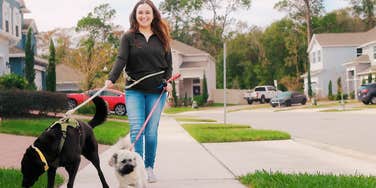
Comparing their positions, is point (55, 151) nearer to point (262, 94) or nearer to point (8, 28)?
point (8, 28)

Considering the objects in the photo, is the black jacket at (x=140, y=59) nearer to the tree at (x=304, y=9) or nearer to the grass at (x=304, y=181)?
the grass at (x=304, y=181)

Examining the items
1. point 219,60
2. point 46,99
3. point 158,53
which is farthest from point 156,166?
point 219,60

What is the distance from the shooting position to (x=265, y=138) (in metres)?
13.2

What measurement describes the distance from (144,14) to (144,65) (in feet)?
2.02

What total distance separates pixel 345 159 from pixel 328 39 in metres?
50.0

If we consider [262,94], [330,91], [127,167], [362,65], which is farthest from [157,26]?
[262,94]

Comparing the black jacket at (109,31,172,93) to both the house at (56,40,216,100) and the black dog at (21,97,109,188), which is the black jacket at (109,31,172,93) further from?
the house at (56,40,216,100)

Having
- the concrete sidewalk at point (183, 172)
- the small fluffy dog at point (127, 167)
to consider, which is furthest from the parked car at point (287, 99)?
the small fluffy dog at point (127, 167)

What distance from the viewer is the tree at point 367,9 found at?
238 ft

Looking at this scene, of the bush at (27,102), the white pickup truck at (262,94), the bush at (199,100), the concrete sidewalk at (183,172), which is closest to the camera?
the concrete sidewalk at (183,172)

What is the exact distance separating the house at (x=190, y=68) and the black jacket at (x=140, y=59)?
48177 millimetres

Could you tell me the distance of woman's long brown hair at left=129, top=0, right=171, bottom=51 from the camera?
6.29 meters

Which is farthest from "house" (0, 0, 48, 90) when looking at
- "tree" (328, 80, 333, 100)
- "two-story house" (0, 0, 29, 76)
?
"tree" (328, 80, 333, 100)

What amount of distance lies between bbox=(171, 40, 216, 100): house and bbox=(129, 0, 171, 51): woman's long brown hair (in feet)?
158
